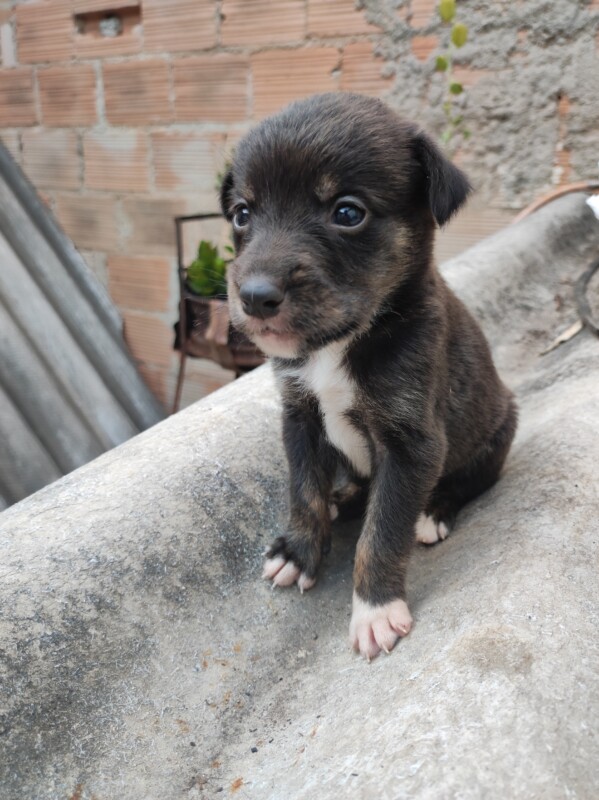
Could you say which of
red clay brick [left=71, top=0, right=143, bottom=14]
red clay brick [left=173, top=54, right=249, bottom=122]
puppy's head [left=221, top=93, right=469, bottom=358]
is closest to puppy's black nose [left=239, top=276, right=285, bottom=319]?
puppy's head [left=221, top=93, right=469, bottom=358]

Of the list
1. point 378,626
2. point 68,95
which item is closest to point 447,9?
point 378,626

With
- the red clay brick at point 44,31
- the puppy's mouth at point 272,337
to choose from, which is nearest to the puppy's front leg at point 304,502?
the puppy's mouth at point 272,337

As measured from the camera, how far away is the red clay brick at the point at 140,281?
562 centimetres

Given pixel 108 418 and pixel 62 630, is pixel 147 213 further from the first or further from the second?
pixel 62 630

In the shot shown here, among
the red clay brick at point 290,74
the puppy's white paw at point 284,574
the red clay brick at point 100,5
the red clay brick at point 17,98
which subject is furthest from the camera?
the red clay brick at point 17,98

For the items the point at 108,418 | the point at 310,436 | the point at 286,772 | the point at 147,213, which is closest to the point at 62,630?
the point at 286,772

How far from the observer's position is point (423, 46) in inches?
160

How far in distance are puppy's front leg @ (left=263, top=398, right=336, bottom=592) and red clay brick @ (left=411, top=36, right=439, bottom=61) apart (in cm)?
290

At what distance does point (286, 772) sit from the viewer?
4.46ft

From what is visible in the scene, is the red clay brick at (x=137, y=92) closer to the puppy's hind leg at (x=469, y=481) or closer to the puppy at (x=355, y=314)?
the puppy at (x=355, y=314)

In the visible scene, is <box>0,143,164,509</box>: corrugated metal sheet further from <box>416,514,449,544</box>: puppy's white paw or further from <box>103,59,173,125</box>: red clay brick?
<box>416,514,449,544</box>: puppy's white paw

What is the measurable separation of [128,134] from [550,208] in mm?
3129

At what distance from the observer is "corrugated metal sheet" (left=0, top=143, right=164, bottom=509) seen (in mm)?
3844

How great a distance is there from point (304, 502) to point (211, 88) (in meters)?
3.80
